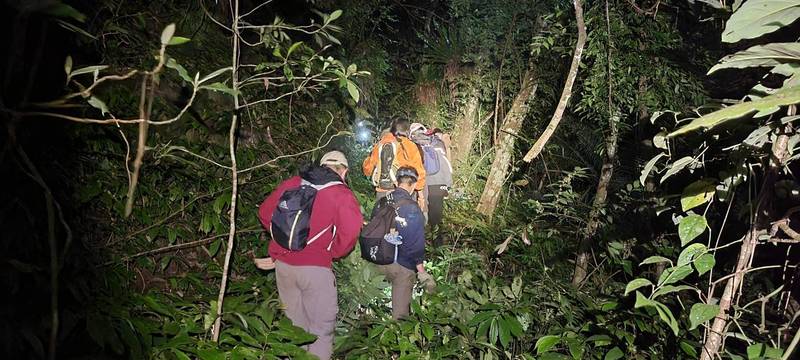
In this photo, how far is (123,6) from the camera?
11.8ft

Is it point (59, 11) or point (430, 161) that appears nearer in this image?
point (59, 11)

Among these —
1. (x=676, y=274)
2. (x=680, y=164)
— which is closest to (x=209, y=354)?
(x=676, y=274)

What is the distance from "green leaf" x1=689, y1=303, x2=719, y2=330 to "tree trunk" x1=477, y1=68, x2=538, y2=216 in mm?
5252

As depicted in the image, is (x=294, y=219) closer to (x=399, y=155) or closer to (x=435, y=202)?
(x=399, y=155)

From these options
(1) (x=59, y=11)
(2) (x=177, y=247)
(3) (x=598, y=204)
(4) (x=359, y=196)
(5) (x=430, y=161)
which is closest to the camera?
(1) (x=59, y=11)

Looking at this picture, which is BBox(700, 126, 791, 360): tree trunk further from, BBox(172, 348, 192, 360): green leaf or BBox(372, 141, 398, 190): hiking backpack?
BBox(372, 141, 398, 190): hiking backpack

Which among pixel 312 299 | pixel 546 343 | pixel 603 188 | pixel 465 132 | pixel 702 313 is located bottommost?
pixel 546 343

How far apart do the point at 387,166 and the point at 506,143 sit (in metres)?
2.40

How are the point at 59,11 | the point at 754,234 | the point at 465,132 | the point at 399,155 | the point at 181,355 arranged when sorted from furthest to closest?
the point at 465,132 → the point at 399,155 → the point at 181,355 → the point at 754,234 → the point at 59,11

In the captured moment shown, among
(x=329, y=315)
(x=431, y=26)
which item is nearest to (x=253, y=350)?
(x=329, y=315)

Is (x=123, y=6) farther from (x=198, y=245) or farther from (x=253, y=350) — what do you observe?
(x=253, y=350)

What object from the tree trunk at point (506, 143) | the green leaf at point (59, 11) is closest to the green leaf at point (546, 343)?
the green leaf at point (59, 11)

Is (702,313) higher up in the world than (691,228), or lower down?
lower down

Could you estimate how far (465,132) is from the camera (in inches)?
321
